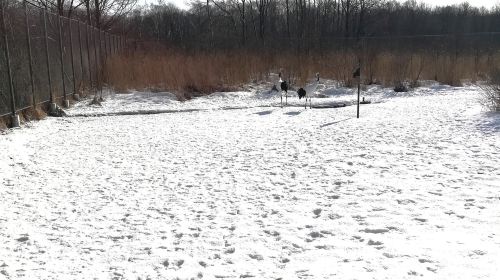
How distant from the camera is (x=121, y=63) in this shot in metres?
17.4

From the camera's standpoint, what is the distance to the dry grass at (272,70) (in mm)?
16312

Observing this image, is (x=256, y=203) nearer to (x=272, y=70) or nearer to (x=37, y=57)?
(x=37, y=57)

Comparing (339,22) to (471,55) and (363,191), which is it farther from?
(363,191)

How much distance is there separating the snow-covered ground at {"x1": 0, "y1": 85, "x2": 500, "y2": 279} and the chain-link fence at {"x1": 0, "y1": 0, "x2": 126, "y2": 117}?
55.2 inches

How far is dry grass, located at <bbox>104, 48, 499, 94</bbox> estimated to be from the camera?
1631 cm

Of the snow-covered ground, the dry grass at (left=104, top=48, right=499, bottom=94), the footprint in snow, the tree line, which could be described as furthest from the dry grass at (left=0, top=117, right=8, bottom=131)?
the tree line

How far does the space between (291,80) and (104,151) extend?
1189 centimetres

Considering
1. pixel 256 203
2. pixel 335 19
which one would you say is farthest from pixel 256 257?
pixel 335 19

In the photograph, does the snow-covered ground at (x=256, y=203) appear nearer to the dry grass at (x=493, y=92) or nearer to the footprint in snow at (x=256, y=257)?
the footprint in snow at (x=256, y=257)

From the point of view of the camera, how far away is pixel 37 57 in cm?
1056

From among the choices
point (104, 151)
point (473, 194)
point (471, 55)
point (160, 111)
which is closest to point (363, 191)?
point (473, 194)

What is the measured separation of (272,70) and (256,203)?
15.8 m

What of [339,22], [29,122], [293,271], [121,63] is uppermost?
[339,22]

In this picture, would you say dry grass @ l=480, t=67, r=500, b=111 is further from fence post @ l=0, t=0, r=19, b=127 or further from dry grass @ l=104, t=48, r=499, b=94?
fence post @ l=0, t=0, r=19, b=127
